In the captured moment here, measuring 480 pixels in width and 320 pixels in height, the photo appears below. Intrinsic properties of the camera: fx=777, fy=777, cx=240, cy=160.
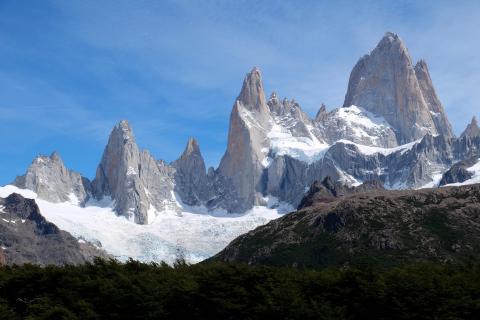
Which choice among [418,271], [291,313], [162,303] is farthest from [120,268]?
[418,271]

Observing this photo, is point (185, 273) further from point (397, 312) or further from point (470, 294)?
point (470, 294)

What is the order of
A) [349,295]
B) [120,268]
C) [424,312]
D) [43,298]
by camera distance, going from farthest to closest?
1. [120,268]
2. [43,298]
3. [349,295]
4. [424,312]

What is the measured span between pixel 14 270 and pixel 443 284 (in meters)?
49.2

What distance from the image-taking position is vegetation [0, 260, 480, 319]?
68.3 m

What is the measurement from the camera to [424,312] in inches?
2657

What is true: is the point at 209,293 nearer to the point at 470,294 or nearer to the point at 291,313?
the point at 291,313

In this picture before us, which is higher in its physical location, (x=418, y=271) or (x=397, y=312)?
(x=418, y=271)

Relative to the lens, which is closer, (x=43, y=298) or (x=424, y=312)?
(x=424, y=312)

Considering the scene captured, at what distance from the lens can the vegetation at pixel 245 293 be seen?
68.3 metres

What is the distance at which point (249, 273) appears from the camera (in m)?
77.3

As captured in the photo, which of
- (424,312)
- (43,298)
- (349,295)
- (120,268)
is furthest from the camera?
(120,268)

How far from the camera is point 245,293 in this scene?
73.8 metres

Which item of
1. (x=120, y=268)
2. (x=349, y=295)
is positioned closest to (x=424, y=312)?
(x=349, y=295)

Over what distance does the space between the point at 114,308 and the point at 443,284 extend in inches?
1256
